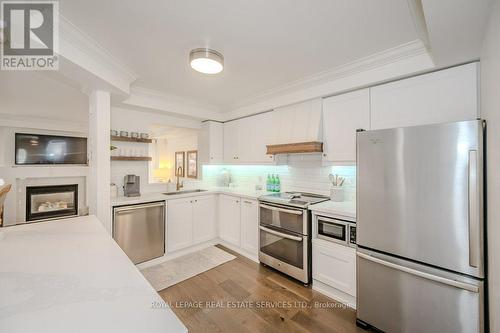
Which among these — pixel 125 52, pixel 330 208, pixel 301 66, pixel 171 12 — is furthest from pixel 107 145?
pixel 330 208

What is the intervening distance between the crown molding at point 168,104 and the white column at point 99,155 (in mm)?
500

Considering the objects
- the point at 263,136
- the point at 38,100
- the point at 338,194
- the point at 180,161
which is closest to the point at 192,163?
the point at 180,161

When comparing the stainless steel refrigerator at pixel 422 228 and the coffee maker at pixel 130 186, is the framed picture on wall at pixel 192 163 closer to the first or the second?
the coffee maker at pixel 130 186

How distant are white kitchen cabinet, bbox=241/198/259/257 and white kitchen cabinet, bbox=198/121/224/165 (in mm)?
1213

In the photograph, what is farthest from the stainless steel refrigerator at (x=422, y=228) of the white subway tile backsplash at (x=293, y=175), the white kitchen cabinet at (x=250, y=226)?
the white kitchen cabinet at (x=250, y=226)

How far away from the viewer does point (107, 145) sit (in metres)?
2.48

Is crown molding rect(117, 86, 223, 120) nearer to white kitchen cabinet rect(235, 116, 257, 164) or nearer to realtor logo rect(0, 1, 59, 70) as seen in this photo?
white kitchen cabinet rect(235, 116, 257, 164)

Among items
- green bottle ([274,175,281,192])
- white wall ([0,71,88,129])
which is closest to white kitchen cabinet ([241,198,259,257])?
green bottle ([274,175,281,192])

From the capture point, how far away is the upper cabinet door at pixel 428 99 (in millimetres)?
1772

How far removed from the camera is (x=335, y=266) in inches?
87.0

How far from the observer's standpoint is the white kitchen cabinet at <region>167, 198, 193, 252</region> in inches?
124

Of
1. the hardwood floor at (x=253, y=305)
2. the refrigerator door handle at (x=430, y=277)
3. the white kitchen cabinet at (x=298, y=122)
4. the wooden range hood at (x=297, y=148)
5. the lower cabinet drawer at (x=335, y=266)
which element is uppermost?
the white kitchen cabinet at (x=298, y=122)

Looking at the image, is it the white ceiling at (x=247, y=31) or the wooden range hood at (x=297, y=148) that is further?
the wooden range hood at (x=297, y=148)

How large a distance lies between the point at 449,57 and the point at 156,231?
367 centimetres
